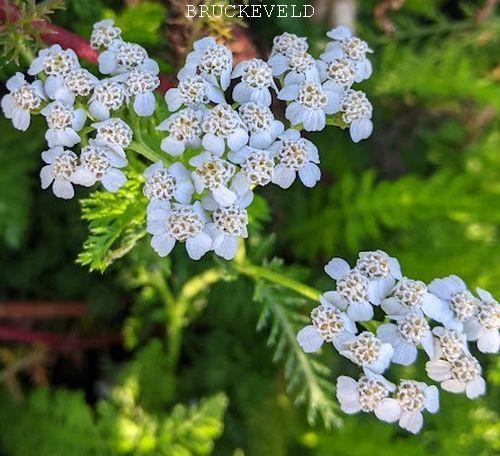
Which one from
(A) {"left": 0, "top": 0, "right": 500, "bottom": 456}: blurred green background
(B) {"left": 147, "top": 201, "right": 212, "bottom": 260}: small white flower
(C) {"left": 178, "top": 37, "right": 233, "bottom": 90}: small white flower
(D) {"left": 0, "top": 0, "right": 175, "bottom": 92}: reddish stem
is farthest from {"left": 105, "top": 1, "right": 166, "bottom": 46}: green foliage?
(B) {"left": 147, "top": 201, "right": 212, "bottom": 260}: small white flower

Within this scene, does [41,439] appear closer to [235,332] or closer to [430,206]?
[235,332]

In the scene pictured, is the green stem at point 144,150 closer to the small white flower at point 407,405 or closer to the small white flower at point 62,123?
the small white flower at point 62,123

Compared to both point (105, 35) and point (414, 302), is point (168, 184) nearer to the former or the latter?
point (105, 35)

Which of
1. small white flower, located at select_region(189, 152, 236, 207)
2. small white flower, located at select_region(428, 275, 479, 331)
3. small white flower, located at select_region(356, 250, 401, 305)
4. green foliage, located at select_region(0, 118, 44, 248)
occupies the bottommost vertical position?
green foliage, located at select_region(0, 118, 44, 248)

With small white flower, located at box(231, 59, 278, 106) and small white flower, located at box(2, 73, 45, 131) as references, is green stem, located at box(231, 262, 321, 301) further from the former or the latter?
small white flower, located at box(2, 73, 45, 131)

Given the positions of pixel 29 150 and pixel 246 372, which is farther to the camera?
pixel 246 372

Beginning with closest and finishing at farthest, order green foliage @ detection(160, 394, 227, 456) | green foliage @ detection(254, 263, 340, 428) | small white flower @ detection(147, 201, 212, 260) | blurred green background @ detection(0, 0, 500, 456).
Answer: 1. small white flower @ detection(147, 201, 212, 260)
2. green foliage @ detection(254, 263, 340, 428)
3. green foliage @ detection(160, 394, 227, 456)
4. blurred green background @ detection(0, 0, 500, 456)

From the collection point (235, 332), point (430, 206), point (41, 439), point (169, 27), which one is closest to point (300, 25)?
point (169, 27)
